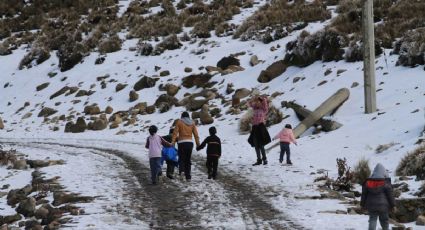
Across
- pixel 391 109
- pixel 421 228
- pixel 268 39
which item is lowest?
pixel 421 228

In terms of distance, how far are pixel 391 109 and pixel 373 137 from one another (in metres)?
2.43

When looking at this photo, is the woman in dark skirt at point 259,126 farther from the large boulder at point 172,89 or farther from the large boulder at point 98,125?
the large boulder at point 172,89

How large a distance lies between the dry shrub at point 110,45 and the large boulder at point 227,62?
11.1m

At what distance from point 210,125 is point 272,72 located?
5070 mm

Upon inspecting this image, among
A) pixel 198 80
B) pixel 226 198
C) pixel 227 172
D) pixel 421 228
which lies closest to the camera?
pixel 421 228

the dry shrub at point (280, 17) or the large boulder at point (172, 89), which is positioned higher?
the dry shrub at point (280, 17)

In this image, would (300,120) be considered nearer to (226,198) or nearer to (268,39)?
(226,198)

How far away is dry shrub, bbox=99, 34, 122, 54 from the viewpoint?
40344 mm

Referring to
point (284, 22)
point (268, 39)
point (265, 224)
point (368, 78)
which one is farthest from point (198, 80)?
point (265, 224)

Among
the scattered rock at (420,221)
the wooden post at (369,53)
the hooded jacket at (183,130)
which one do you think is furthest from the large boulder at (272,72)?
the scattered rock at (420,221)

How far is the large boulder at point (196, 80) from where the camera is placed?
100 feet

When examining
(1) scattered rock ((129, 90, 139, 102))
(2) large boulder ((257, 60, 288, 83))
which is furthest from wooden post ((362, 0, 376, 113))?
(1) scattered rock ((129, 90, 139, 102))

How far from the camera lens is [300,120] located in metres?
20.5

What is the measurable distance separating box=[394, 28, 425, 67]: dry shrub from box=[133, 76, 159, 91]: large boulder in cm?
1448
